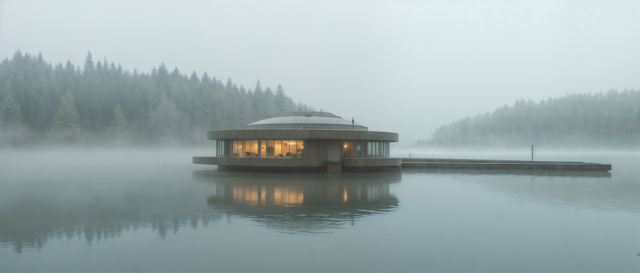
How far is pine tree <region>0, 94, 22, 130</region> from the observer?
271 ft

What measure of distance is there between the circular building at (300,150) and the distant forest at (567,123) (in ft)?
434

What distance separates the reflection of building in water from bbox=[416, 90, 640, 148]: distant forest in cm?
14319

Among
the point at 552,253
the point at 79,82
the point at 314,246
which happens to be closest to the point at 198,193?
the point at 314,246

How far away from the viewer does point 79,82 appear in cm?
9919

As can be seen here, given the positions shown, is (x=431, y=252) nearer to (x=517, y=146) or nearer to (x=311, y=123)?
(x=311, y=123)

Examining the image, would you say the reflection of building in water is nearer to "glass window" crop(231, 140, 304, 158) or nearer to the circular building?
the circular building

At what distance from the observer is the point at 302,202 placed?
15102mm

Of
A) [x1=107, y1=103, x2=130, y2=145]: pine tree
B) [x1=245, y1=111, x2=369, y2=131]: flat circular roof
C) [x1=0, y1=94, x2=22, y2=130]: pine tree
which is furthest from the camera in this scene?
[x1=107, y1=103, x2=130, y2=145]: pine tree

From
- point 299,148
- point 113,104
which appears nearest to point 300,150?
point 299,148

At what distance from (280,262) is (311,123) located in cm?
2574

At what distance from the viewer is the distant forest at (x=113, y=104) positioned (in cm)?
8544

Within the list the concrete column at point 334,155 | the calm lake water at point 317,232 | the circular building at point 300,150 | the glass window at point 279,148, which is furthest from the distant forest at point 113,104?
the calm lake water at point 317,232

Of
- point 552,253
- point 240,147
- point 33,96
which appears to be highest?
point 33,96

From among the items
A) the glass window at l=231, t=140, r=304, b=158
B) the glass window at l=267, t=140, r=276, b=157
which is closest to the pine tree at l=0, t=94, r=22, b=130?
the glass window at l=231, t=140, r=304, b=158
